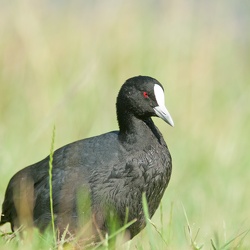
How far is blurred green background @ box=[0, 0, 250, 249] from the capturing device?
25.6 feet

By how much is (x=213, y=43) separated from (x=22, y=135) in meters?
1.97

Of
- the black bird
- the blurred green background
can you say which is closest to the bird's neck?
the black bird

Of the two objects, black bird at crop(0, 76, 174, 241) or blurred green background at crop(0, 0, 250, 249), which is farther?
blurred green background at crop(0, 0, 250, 249)

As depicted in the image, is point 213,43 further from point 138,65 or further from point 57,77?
point 57,77

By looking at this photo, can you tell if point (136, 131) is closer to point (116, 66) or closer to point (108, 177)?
point (108, 177)

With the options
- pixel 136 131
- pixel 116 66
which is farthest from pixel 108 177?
pixel 116 66

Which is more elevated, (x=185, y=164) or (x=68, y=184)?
(x=68, y=184)

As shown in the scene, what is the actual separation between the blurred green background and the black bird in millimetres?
2233

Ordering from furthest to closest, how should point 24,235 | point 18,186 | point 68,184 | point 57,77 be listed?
1. point 57,77
2. point 18,186
3. point 68,184
4. point 24,235

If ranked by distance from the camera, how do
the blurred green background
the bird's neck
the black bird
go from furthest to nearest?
the blurred green background
the bird's neck
the black bird

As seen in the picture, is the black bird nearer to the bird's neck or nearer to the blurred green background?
the bird's neck

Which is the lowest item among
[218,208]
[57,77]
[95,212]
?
[218,208]

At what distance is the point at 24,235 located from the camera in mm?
4676

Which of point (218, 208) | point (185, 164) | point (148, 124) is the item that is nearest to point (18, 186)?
point (148, 124)
